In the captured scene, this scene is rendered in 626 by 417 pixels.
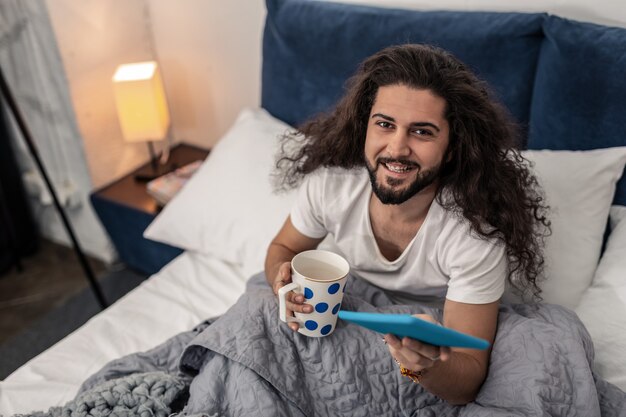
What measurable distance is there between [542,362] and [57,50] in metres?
1.68

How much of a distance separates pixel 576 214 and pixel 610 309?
228 mm

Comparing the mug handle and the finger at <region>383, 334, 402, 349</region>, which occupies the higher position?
the finger at <region>383, 334, 402, 349</region>

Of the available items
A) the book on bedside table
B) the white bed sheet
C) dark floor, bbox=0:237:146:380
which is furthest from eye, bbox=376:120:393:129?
dark floor, bbox=0:237:146:380

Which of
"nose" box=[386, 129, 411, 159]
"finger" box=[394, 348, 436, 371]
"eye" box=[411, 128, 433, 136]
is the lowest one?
"finger" box=[394, 348, 436, 371]

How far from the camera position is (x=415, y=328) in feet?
2.23

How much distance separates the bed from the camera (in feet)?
4.07

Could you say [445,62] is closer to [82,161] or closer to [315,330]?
[315,330]

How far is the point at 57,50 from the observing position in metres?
1.81

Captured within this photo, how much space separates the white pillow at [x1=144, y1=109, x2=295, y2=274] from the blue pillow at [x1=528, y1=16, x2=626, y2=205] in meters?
0.69

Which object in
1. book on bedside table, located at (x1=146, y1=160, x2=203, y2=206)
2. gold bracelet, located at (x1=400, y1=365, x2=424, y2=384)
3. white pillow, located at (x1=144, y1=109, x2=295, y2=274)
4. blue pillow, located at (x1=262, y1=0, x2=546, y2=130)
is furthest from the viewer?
book on bedside table, located at (x1=146, y1=160, x2=203, y2=206)

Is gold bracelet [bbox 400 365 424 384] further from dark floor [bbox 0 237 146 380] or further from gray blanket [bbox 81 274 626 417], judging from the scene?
dark floor [bbox 0 237 146 380]

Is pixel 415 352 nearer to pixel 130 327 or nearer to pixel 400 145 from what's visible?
pixel 400 145

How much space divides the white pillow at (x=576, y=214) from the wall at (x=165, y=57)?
2.55 ft

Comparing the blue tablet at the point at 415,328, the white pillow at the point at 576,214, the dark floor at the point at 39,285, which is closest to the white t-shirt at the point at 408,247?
the white pillow at the point at 576,214
